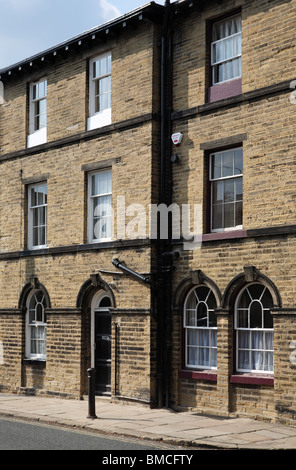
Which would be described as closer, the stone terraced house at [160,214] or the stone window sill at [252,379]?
the stone window sill at [252,379]

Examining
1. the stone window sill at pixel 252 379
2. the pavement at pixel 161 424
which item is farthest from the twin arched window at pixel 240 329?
the pavement at pixel 161 424

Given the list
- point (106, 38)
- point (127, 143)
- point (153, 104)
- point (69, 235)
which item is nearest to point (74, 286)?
point (69, 235)

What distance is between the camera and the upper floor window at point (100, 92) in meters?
18.3

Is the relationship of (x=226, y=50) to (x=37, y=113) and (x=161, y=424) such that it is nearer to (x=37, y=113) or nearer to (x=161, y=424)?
(x=37, y=113)

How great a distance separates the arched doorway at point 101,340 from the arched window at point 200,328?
2420 mm

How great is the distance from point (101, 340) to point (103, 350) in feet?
0.84

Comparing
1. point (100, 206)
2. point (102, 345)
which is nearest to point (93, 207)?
point (100, 206)

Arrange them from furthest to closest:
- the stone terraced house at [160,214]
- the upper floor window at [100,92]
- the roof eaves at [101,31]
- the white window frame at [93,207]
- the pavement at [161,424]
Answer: the upper floor window at [100,92] < the white window frame at [93,207] < the roof eaves at [101,31] < the stone terraced house at [160,214] < the pavement at [161,424]

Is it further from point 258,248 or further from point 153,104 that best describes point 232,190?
point 153,104

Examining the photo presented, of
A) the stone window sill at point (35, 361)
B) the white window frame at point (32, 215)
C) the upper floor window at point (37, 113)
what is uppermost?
the upper floor window at point (37, 113)

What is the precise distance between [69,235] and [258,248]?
5915 mm

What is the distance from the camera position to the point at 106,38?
59.4ft

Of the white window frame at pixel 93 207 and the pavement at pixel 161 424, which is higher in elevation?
the white window frame at pixel 93 207

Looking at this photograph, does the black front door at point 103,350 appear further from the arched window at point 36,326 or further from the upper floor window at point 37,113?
the upper floor window at point 37,113
